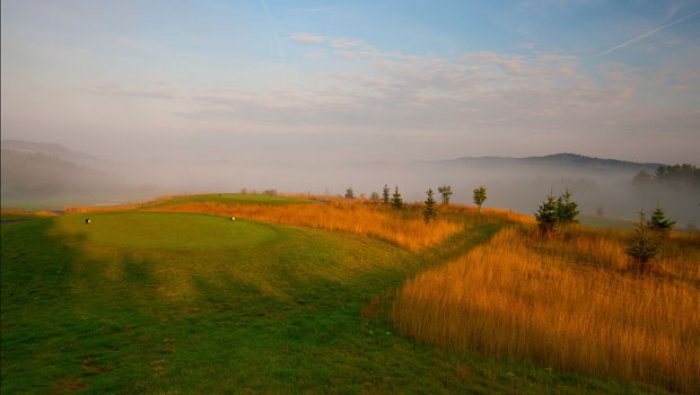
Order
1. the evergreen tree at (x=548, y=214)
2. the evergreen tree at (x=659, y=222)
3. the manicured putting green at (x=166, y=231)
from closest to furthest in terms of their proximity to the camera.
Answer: the manicured putting green at (x=166, y=231) < the evergreen tree at (x=659, y=222) < the evergreen tree at (x=548, y=214)

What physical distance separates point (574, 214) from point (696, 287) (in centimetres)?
1004

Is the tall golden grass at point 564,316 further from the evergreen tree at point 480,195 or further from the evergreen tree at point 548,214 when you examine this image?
the evergreen tree at point 480,195

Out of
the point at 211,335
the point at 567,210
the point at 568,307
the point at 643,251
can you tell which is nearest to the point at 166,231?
the point at 211,335

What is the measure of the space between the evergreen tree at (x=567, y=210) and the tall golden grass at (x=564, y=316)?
23.7 ft

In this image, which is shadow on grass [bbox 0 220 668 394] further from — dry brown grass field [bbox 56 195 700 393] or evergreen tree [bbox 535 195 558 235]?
evergreen tree [bbox 535 195 558 235]

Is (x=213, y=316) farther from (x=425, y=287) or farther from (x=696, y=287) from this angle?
(x=696, y=287)

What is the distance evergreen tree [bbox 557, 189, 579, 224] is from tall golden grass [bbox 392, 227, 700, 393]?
722 cm

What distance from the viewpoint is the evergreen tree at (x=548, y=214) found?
63.1ft

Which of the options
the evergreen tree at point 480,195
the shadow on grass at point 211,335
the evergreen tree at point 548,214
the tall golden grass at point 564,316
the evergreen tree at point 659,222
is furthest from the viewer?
the evergreen tree at point 480,195

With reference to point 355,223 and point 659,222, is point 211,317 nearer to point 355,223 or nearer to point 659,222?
point 355,223

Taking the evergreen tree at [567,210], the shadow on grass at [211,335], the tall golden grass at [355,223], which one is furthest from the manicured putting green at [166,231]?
the evergreen tree at [567,210]

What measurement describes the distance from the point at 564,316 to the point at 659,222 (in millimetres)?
14837

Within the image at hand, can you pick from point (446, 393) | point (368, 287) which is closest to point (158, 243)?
point (368, 287)

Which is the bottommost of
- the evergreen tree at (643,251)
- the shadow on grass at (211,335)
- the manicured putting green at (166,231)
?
the shadow on grass at (211,335)
